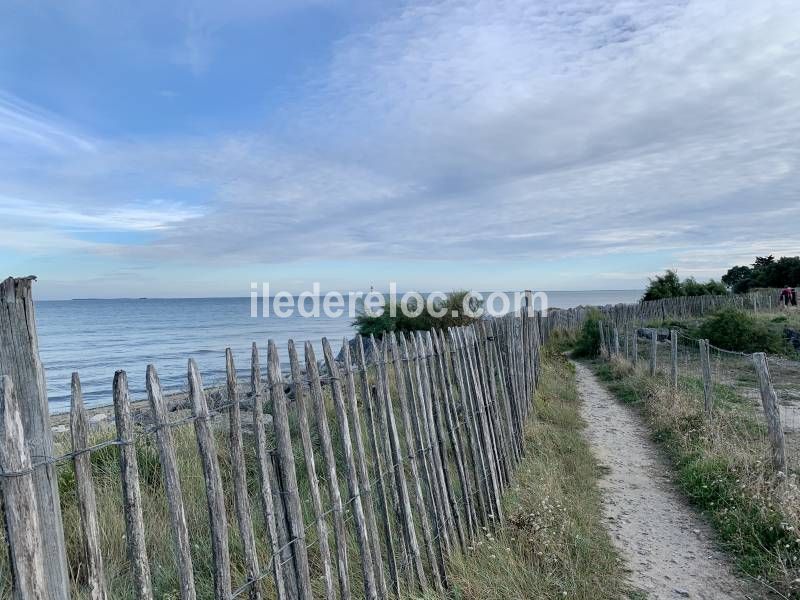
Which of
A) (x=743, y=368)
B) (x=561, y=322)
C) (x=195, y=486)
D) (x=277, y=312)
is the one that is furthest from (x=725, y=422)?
(x=277, y=312)

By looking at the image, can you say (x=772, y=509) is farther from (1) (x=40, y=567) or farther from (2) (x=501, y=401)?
(1) (x=40, y=567)

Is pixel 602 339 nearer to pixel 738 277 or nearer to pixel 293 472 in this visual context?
pixel 293 472

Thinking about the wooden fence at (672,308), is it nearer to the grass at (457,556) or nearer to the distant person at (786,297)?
the distant person at (786,297)

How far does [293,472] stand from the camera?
2.51 metres

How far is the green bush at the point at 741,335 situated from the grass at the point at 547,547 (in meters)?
12.9

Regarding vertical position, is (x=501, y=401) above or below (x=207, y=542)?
above

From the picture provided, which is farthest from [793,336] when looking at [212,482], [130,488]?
[130,488]

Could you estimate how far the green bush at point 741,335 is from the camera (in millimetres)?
16500

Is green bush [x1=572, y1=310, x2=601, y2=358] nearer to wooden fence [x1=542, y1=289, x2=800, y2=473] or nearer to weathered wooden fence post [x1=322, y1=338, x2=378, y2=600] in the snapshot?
wooden fence [x1=542, y1=289, x2=800, y2=473]

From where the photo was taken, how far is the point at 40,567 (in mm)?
1477

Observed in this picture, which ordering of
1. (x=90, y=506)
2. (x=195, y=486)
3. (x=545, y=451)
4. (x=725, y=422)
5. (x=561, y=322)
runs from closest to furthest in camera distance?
(x=90, y=506) < (x=195, y=486) < (x=545, y=451) < (x=725, y=422) < (x=561, y=322)

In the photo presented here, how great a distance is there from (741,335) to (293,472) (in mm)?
17918

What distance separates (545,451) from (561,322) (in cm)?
2122

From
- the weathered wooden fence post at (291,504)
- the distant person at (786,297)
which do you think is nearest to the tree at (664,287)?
the distant person at (786,297)
